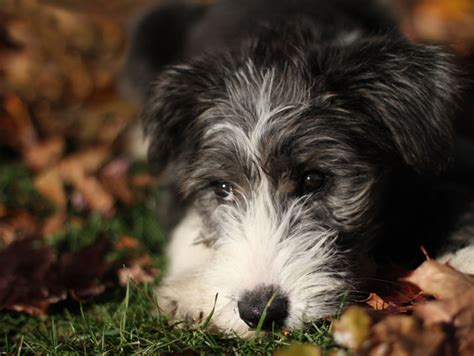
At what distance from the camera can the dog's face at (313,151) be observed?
10.3 feet

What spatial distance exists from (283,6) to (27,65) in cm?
219

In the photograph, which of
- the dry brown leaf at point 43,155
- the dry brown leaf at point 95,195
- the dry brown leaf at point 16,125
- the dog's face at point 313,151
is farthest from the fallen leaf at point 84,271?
the dry brown leaf at point 16,125

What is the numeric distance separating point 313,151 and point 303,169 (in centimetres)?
10

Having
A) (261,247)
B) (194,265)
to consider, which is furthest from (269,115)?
(194,265)

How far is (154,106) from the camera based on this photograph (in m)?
3.92

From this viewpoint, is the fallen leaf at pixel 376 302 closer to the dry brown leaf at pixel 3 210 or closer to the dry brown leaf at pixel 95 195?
the dry brown leaf at pixel 95 195

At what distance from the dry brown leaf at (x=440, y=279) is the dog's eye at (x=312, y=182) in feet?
1.96

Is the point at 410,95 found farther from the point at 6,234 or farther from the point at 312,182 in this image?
the point at 6,234

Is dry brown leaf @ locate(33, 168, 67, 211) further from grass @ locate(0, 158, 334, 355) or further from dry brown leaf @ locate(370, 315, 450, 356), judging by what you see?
dry brown leaf @ locate(370, 315, 450, 356)

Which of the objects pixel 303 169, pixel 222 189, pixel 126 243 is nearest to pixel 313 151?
pixel 303 169

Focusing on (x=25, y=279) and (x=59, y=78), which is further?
(x=59, y=78)

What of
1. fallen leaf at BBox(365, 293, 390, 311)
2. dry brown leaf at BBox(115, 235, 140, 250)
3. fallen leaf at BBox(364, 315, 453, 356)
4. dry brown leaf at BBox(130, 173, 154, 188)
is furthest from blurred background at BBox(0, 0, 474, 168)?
fallen leaf at BBox(364, 315, 453, 356)

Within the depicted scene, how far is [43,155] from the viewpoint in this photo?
5.68m

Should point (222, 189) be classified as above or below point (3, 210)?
above
